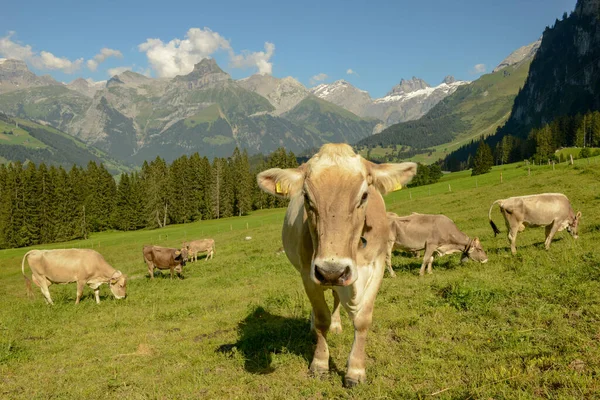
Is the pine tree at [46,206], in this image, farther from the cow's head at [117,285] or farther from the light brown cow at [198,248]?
the cow's head at [117,285]

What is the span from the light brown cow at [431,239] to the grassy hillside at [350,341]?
2.23ft

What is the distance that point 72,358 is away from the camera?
8742 millimetres

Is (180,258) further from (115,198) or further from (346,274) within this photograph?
(115,198)

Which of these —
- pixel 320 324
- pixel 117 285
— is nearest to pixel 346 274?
pixel 320 324

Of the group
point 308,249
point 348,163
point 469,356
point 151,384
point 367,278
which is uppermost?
point 348,163

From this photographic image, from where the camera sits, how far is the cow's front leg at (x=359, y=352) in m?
5.46

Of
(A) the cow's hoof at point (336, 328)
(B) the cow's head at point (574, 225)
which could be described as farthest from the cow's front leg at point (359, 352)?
(B) the cow's head at point (574, 225)

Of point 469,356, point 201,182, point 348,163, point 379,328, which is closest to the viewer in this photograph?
point 348,163

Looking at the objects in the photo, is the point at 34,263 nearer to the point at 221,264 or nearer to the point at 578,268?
the point at 221,264

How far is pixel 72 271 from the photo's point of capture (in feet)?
52.2

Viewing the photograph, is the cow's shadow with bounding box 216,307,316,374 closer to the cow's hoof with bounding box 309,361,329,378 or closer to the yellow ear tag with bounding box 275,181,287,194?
the cow's hoof with bounding box 309,361,329,378

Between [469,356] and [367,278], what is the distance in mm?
2231

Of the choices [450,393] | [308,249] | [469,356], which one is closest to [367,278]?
[308,249]

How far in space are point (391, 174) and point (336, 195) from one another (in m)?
1.12
